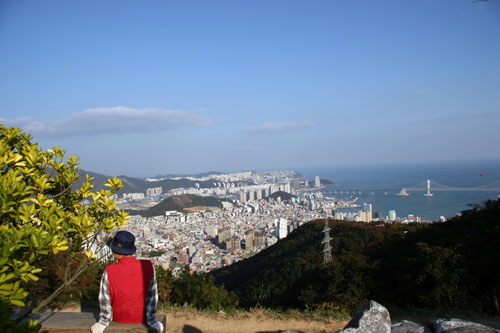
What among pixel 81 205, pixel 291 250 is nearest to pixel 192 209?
pixel 291 250

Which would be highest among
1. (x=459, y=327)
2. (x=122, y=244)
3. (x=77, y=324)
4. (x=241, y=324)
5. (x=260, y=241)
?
(x=122, y=244)

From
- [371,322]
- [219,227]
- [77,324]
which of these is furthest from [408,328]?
[219,227]

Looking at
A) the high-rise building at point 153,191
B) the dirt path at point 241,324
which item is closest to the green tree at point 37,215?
the dirt path at point 241,324

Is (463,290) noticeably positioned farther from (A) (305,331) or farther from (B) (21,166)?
(B) (21,166)

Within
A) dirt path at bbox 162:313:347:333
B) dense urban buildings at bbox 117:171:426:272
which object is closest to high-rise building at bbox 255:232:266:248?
dense urban buildings at bbox 117:171:426:272

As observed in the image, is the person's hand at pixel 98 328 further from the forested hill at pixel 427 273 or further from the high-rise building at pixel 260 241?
the high-rise building at pixel 260 241

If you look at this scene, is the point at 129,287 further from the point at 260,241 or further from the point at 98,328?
the point at 260,241

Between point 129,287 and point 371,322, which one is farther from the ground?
point 129,287
